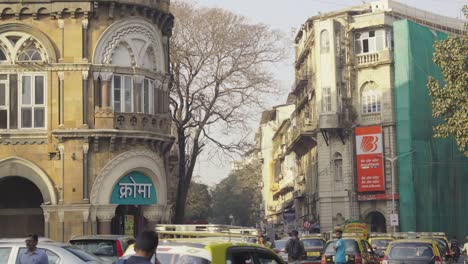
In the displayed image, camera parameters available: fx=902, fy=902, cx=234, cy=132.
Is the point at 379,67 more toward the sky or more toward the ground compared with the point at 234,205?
more toward the sky

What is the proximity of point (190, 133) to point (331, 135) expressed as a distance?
63.2 ft

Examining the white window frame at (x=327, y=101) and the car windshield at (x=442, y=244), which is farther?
the white window frame at (x=327, y=101)

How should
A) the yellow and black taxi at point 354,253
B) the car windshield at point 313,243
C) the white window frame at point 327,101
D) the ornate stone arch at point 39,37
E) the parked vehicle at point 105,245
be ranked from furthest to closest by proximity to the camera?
the white window frame at point 327,101, the ornate stone arch at point 39,37, the car windshield at point 313,243, the yellow and black taxi at point 354,253, the parked vehicle at point 105,245

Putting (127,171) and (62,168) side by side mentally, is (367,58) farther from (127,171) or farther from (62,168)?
(62,168)

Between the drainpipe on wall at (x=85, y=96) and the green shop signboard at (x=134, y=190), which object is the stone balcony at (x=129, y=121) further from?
the green shop signboard at (x=134, y=190)

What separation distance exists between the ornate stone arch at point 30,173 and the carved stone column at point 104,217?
175 cm

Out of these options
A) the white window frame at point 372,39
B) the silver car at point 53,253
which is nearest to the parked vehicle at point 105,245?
the silver car at point 53,253

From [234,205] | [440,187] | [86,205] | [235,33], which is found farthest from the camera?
[234,205]

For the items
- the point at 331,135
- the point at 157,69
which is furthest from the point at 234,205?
the point at 157,69

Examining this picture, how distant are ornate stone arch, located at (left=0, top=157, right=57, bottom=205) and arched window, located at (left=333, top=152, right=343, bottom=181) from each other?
3485cm

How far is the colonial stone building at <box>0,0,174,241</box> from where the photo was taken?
33531mm

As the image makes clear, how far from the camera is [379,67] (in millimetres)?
64688

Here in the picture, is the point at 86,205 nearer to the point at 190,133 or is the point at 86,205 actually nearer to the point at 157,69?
the point at 157,69

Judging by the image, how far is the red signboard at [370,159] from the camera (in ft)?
205
